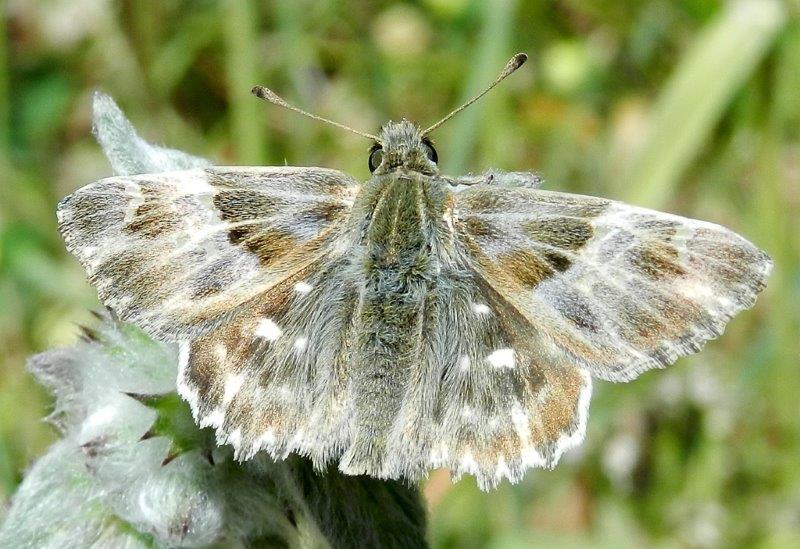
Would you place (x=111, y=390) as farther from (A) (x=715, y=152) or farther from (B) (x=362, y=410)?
(A) (x=715, y=152)

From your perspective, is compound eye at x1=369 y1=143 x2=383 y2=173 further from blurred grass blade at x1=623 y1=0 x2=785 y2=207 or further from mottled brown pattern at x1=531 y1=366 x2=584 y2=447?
blurred grass blade at x1=623 y1=0 x2=785 y2=207

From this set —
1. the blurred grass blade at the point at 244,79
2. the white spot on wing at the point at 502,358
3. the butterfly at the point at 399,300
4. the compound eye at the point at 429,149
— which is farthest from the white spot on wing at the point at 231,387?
the blurred grass blade at the point at 244,79

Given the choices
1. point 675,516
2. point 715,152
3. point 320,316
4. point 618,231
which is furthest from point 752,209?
point 320,316

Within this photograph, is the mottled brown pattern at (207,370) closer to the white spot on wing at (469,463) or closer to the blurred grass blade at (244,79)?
the white spot on wing at (469,463)

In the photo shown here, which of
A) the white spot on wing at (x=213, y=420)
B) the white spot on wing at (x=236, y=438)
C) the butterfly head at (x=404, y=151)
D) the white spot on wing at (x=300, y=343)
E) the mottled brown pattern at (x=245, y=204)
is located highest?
the butterfly head at (x=404, y=151)

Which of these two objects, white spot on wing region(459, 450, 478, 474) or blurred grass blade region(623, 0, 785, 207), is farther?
blurred grass blade region(623, 0, 785, 207)

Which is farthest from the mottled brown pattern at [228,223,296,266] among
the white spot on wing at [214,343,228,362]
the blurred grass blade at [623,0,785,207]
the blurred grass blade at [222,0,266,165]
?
the blurred grass blade at [623,0,785,207]
